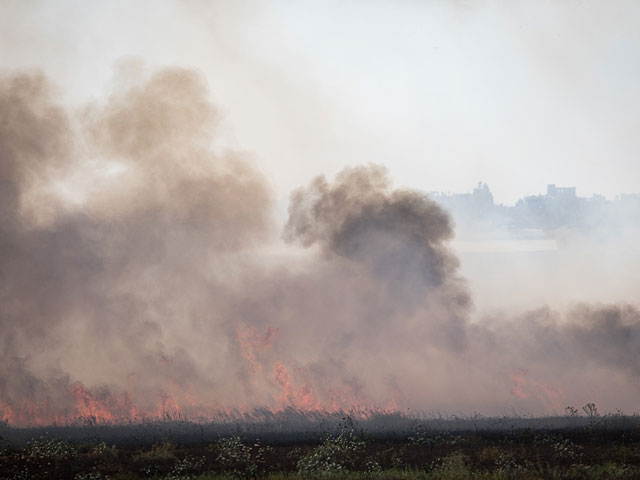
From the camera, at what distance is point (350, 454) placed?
37.9 metres

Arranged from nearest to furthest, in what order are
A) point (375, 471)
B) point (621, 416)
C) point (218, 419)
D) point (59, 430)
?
1. point (375, 471)
2. point (621, 416)
3. point (59, 430)
4. point (218, 419)

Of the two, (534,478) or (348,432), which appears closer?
(534,478)

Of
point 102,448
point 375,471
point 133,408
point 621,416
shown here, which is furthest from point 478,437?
point 133,408

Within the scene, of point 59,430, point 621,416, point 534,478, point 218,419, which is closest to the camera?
point 534,478

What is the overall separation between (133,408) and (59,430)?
8330 mm

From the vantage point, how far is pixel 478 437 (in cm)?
4241

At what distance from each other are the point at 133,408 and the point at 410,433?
105 feet

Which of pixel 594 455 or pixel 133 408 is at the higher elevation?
pixel 133 408

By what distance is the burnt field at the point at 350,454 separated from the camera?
106 feet

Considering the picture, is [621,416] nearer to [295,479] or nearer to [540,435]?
[540,435]

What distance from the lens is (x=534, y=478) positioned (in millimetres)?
28328

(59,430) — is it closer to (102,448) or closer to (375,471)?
(102,448)

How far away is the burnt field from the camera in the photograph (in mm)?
32250

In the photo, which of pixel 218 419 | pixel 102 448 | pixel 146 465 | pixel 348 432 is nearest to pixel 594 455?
pixel 348 432
